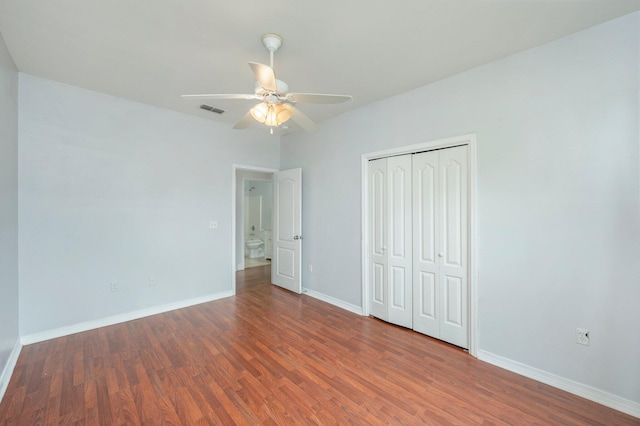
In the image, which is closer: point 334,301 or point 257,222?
point 334,301

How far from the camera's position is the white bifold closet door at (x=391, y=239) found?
2994mm

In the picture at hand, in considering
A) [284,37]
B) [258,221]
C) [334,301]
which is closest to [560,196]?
[284,37]

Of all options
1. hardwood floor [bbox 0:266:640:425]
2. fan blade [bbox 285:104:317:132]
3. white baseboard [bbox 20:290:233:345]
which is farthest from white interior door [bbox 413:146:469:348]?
white baseboard [bbox 20:290:233:345]

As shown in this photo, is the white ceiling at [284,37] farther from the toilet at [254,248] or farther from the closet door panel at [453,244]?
the toilet at [254,248]

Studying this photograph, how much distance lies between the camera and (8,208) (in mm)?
2211

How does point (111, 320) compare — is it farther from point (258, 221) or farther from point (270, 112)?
point (258, 221)

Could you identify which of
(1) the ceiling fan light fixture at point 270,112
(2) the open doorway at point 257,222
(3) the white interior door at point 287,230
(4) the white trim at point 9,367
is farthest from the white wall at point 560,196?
(2) the open doorway at point 257,222

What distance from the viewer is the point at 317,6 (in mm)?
1711

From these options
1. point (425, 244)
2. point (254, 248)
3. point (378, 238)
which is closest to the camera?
point (425, 244)

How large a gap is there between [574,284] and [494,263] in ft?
1.74

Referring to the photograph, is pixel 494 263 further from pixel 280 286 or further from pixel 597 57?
pixel 280 286

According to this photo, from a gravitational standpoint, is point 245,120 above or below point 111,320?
above

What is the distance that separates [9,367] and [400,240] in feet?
12.6

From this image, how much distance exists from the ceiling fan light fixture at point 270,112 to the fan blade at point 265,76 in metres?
0.24
